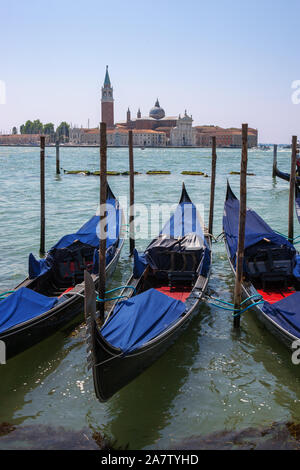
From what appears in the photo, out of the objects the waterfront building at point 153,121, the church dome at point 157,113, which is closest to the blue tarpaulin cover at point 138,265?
the waterfront building at point 153,121

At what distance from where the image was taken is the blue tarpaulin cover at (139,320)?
11.4 ft

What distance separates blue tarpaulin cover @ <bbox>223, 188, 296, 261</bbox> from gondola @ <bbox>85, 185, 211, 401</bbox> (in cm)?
46

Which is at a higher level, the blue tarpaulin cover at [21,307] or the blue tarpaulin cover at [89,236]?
the blue tarpaulin cover at [89,236]

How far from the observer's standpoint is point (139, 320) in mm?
3729

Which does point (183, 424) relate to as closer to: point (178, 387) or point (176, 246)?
point (178, 387)

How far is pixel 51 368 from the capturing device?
13.3 feet

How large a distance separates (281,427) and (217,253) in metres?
4.73

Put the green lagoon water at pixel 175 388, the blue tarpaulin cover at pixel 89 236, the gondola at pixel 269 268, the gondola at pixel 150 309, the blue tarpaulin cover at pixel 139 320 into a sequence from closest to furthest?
the gondola at pixel 150 309, the green lagoon water at pixel 175 388, the blue tarpaulin cover at pixel 139 320, the gondola at pixel 269 268, the blue tarpaulin cover at pixel 89 236

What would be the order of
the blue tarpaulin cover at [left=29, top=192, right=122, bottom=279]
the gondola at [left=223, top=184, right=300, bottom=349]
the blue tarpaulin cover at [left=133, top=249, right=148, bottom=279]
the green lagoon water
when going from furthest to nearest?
1. the blue tarpaulin cover at [left=133, top=249, right=148, bottom=279]
2. the blue tarpaulin cover at [left=29, top=192, right=122, bottom=279]
3. the gondola at [left=223, top=184, right=300, bottom=349]
4. the green lagoon water

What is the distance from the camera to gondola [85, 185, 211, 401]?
9.98 ft

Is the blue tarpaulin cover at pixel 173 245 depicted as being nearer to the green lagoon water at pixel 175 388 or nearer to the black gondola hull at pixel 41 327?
the green lagoon water at pixel 175 388

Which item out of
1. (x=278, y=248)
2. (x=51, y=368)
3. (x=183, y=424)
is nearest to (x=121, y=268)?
(x=278, y=248)

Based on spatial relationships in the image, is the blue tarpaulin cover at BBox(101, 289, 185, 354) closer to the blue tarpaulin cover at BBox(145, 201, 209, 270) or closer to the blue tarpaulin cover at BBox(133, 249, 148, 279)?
the blue tarpaulin cover at BBox(133, 249, 148, 279)

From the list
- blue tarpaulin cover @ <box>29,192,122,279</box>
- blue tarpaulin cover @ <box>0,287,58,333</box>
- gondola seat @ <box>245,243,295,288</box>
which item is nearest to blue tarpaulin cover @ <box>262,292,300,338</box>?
gondola seat @ <box>245,243,295,288</box>
